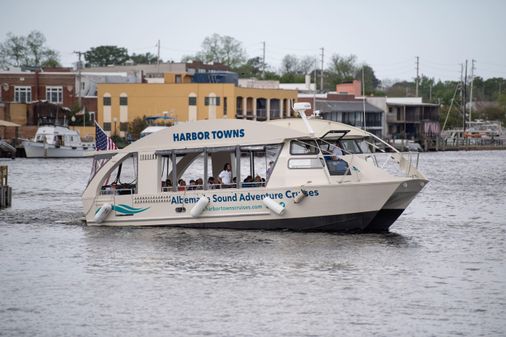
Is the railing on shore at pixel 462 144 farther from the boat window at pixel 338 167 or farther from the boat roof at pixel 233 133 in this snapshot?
the boat window at pixel 338 167

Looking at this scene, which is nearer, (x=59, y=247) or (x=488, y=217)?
(x=59, y=247)

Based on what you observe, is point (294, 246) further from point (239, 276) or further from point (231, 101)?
point (231, 101)

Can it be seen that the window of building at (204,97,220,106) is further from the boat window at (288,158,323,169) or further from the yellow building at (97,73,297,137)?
the boat window at (288,158,323,169)

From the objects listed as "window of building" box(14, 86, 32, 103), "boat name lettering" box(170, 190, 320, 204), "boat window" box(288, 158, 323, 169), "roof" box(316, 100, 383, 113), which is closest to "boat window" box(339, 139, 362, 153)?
"boat window" box(288, 158, 323, 169)

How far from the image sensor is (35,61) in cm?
19138

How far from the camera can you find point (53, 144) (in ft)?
322

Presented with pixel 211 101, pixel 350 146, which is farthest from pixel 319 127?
pixel 211 101

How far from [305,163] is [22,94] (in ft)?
295

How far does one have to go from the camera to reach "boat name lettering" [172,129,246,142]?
34031 mm

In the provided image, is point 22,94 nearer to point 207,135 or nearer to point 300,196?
point 207,135

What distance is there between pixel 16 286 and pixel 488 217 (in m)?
22.9

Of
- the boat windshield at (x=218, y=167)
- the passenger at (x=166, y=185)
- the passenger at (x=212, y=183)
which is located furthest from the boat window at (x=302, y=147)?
the passenger at (x=166, y=185)

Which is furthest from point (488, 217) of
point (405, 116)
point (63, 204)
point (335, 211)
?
point (405, 116)

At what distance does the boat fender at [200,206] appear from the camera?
112ft
